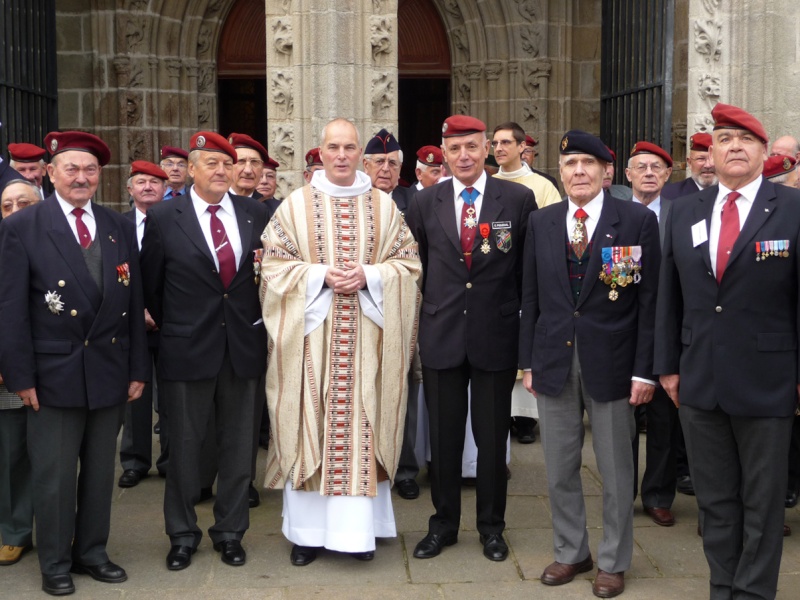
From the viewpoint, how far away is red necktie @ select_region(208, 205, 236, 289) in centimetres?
489

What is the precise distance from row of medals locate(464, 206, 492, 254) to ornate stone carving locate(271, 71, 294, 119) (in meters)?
2.85

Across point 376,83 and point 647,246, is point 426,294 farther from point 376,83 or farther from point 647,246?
point 376,83

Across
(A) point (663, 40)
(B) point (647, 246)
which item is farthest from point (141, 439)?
(A) point (663, 40)

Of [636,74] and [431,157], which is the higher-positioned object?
[636,74]

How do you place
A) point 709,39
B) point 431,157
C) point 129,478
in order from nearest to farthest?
point 129,478, point 431,157, point 709,39

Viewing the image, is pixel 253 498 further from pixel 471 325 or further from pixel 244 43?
pixel 244 43

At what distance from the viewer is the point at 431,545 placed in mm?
4988

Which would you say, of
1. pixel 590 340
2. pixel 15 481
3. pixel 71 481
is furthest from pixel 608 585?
pixel 15 481

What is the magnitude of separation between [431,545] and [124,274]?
1830 mm

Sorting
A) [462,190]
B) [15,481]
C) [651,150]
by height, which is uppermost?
[651,150]

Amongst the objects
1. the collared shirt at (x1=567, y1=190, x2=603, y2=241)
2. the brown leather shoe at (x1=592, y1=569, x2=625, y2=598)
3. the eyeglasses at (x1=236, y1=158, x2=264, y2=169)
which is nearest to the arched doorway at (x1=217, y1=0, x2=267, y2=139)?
the eyeglasses at (x1=236, y1=158, x2=264, y2=169)

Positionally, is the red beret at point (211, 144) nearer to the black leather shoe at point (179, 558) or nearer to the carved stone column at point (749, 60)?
the black leather shoe at point (179, 558)

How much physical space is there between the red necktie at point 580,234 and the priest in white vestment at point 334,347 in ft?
2.55

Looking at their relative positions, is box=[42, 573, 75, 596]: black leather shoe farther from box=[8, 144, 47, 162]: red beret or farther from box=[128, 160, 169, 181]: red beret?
box=[8, 144, 47, 162]: red beret
